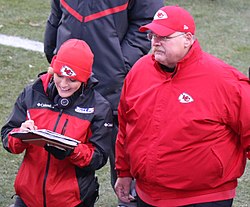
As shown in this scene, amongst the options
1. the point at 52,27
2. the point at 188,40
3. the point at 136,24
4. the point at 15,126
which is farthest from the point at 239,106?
the point at 52,27

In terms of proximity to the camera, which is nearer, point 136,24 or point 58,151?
point 58,151

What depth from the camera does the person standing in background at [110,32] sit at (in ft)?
16.4

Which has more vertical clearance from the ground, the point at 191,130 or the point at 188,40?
the point at 188,40

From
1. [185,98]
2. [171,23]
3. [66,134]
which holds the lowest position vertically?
[66,134]

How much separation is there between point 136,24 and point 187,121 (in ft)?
4.48

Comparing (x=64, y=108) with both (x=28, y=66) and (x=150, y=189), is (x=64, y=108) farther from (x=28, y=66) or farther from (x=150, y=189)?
(x=28, y=66)

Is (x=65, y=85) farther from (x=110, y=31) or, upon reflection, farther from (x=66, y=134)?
(x=110, y=31)

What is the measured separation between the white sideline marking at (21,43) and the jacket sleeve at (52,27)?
493cm

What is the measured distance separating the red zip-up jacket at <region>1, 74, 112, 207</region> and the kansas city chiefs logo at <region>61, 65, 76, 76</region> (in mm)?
189

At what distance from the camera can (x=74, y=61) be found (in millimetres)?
4520

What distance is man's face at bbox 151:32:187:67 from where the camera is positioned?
13.3 feet

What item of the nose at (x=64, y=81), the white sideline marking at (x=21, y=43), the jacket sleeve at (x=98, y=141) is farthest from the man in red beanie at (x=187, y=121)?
the white sideline marking at (x=21, y=43)

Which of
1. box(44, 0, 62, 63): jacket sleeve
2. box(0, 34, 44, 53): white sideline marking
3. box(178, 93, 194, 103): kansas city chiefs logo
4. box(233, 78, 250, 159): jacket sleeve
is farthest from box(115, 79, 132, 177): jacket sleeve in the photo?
box(0, 34, 44, 53): white sideline marking

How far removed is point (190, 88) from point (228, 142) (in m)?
0.40
